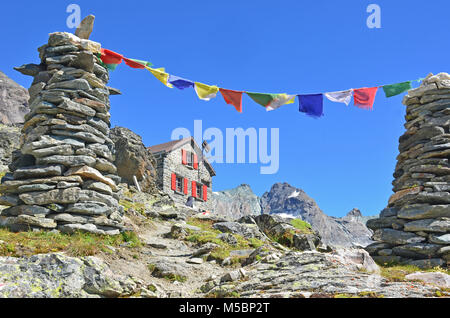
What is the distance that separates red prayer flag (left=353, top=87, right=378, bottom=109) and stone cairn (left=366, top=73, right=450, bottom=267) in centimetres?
137

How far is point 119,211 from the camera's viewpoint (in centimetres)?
1082

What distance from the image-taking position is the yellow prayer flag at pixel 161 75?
13211 mm

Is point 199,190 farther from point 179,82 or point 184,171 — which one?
point 179,82

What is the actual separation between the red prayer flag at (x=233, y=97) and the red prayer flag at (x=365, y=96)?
14.0 feet

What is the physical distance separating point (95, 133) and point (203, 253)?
4.25m

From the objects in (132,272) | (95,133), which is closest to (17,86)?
(95,133)

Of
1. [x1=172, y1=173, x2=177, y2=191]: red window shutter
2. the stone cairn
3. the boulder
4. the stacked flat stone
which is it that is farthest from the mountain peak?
the stone cairn

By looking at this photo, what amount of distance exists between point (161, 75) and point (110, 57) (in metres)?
1.90

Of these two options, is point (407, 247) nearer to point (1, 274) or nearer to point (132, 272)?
point (132, 272)

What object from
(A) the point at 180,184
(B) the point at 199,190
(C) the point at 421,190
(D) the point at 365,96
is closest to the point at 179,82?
(D) the point at 365,96

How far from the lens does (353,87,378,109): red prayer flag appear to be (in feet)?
47.6

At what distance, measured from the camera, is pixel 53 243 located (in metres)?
7.99

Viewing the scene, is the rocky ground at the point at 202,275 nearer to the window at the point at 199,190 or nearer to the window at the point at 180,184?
the window at the point at 180,184

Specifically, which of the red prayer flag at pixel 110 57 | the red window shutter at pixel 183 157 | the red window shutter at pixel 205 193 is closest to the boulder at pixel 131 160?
the red window shutter at pixel 183 157
